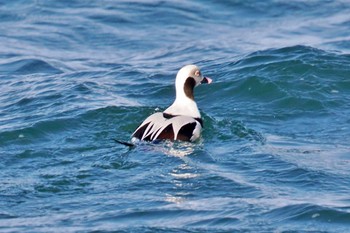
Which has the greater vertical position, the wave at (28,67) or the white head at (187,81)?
the white head at (187,81)

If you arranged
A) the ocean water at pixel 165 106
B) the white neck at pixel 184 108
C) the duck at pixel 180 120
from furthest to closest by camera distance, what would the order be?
the white neck at pixel 184 108 → the duck at pixel 180 120 → the ocean water at pixel 165 106

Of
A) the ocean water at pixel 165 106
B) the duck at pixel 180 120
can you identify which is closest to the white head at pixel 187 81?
the duck at pixel 180 120

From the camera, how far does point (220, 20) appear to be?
20.6m

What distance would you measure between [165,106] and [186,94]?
1314mm

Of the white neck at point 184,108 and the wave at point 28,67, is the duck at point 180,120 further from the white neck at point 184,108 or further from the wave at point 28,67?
the wave at point 28,67

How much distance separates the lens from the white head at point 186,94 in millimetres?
13211

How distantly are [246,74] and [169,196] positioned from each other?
19.1 feet

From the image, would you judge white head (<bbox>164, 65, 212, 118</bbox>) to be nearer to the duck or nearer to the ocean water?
the duck

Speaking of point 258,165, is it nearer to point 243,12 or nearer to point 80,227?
point 80,227

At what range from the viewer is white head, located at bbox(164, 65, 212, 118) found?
43.3ft

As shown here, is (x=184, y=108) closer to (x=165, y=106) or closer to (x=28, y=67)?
(x=165, y=106)

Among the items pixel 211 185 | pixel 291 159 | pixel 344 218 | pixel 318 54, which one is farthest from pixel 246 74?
pixel 344 218

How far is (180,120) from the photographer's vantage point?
12.7 metres

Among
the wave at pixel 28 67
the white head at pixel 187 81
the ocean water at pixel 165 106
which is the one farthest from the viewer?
the wave at pixel 28 67
